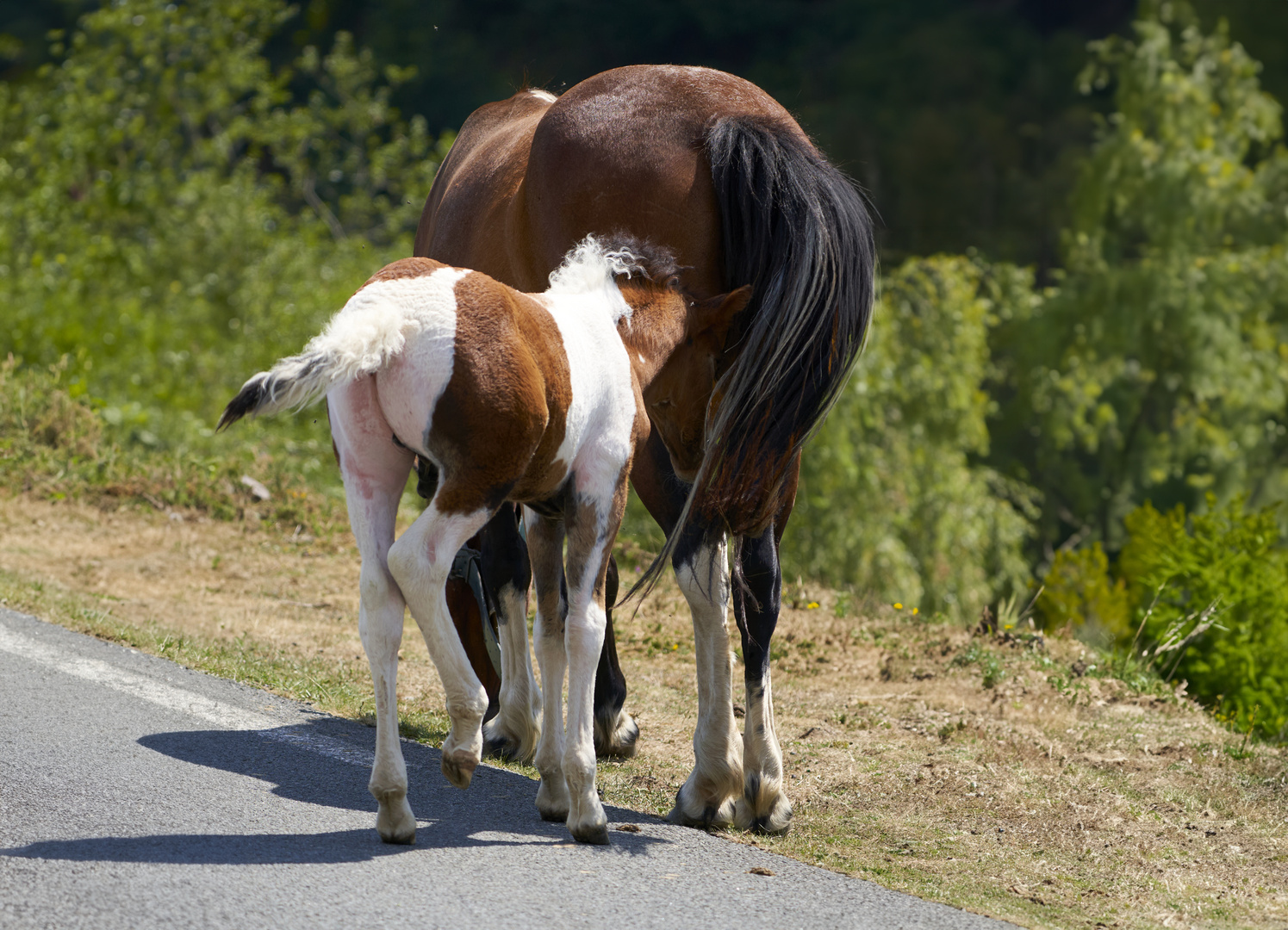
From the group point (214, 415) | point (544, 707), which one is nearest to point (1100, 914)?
point (544, 707)

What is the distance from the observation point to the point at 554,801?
12.6 feet

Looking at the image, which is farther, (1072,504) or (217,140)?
(1072,504)

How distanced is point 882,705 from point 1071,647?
5.42ft

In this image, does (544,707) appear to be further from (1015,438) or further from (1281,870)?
(1015,438)

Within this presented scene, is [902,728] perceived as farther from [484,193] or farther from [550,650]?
[484,193]

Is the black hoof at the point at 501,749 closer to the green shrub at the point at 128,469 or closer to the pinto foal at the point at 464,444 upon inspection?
the pinto foal at the point at 464,444

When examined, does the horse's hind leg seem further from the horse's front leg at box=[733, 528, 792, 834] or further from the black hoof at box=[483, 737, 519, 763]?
the horse's front leg at box=[733, 528, 792, 834]

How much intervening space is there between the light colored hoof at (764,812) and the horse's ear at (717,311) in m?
1.42

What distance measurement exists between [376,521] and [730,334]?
4.73 ft

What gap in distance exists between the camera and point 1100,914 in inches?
138

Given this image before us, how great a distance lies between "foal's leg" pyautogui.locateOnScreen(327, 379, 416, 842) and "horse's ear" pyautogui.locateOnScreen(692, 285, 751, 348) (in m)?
1.12

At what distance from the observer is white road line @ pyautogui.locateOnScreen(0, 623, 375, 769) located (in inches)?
177

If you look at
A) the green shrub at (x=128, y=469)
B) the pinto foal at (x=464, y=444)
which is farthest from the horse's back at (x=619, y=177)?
the green shrub at (x=128, y=469)

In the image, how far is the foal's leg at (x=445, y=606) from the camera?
10.3 feet
